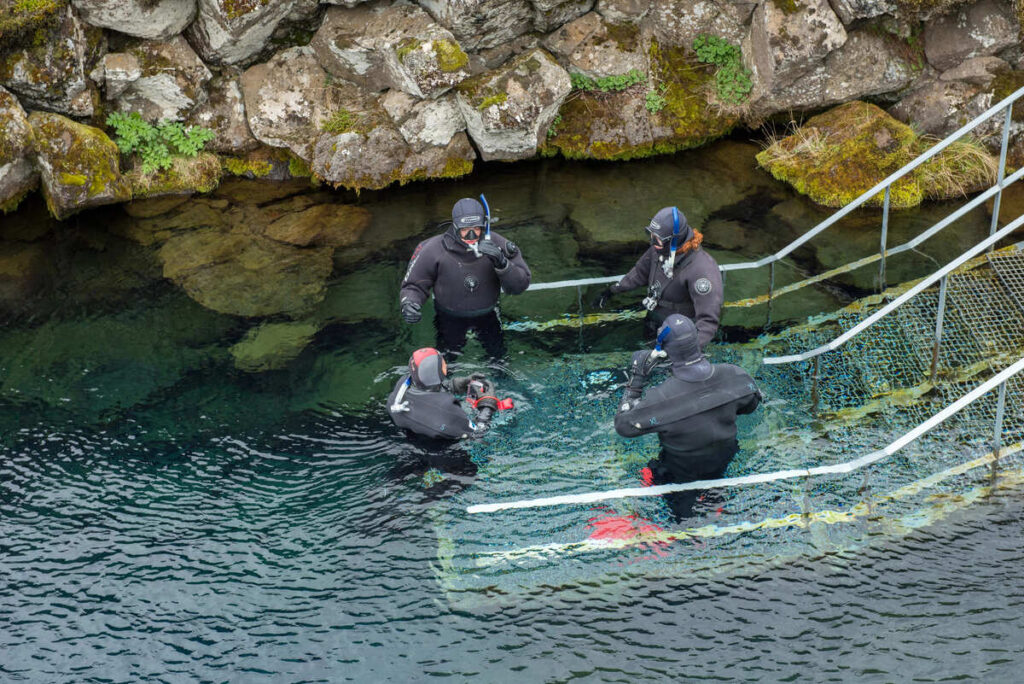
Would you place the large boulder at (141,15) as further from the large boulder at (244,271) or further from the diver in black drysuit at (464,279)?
the diver in black drysuit at (464,279)

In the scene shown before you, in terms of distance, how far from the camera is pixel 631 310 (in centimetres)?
1148

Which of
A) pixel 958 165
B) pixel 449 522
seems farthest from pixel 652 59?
pixel 449 522

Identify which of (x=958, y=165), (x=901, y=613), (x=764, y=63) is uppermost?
(x=764, y=63)

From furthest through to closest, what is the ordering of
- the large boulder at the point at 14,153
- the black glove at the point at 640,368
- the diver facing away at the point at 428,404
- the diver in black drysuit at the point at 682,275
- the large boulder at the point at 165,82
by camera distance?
the large boulder at the point at 165,82 < the large boulder at the point at 14,153 < the diver in black drysuit at the point at 682,275 < the black glove at the point at 640,368 < the diver facing away at the point at 428,404

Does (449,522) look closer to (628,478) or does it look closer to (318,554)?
(318,554)

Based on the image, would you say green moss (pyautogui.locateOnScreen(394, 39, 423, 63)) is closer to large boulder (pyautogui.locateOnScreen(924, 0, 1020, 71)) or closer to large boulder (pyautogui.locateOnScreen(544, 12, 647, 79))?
large boulder (pyautogui.locateOnScreen(544, 12, 647, 79))

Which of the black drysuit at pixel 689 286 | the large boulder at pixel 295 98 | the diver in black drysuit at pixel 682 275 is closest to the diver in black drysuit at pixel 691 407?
the black drysuit at pixel 689 286

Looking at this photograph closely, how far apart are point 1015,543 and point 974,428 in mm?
1362

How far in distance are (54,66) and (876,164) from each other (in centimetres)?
1190

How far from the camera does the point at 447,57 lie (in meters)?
13.3

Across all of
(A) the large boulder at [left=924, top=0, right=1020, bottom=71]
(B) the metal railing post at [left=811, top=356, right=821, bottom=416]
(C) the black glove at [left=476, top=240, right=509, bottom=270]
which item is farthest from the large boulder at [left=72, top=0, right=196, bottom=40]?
(A) the large boulder at [left=924, top=0, right=1020, bottom=71]

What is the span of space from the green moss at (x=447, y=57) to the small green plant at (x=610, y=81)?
2136 mm

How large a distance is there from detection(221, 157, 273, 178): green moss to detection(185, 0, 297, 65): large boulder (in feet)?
4.96

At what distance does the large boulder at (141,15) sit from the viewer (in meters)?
13.1
